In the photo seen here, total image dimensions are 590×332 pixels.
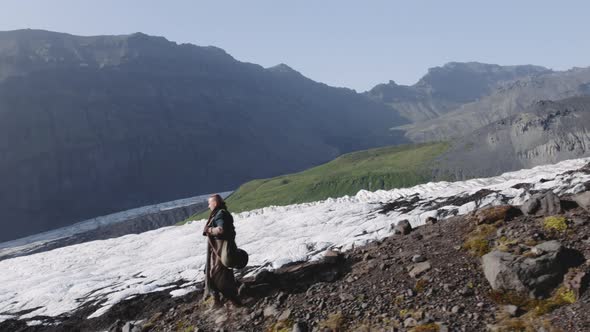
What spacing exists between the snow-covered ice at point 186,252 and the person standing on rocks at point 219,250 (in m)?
7.95

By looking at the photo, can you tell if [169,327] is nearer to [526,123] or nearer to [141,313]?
[141,313]

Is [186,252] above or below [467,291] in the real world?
below

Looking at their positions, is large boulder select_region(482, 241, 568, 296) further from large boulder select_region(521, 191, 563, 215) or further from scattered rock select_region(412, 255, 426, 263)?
large boulder select_region(521, 191, 563, 215)

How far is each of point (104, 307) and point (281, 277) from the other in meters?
13.2

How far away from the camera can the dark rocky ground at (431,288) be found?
11250 millimetres

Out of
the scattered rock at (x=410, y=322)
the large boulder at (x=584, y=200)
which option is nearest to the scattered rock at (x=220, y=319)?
the scattered rock at (x=410, y=322)

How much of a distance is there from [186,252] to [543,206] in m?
32.6

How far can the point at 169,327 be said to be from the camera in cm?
1639

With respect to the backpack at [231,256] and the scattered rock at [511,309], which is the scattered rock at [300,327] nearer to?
the backpack at [231,256]

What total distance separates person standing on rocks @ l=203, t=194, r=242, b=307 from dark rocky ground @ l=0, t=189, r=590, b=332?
1.86 feet

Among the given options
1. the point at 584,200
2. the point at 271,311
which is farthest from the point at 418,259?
the point at 584,200

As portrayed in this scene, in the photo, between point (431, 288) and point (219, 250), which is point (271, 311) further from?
point (431, 288)

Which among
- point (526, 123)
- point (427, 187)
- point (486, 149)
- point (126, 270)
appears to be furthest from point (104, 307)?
point (526, 123)

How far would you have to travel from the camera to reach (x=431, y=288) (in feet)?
42.7
